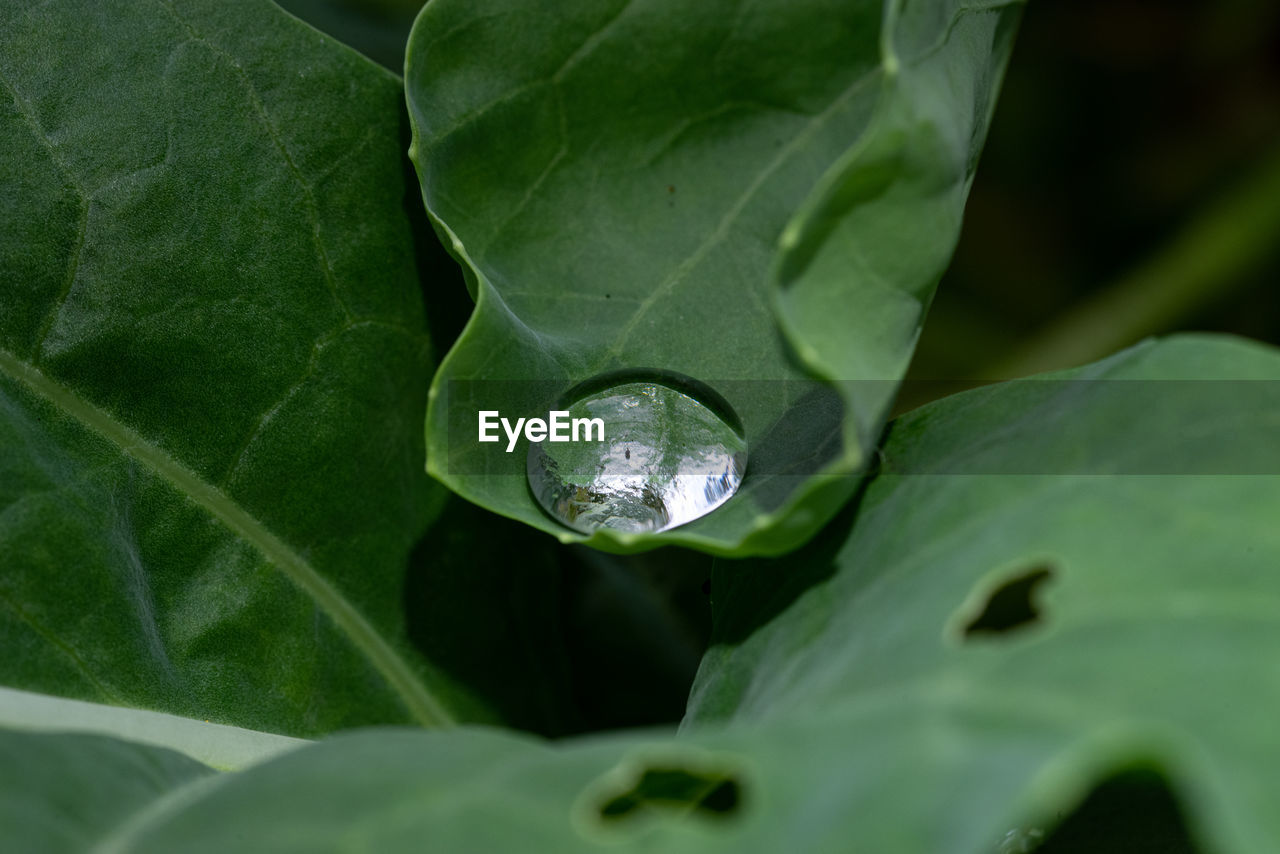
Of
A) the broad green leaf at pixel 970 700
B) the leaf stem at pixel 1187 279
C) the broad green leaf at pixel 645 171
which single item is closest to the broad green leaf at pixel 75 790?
the broad green leaf at pixel 970 700

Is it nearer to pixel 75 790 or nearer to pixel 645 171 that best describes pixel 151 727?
pixel 75 790

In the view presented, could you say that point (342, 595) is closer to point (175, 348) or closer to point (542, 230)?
point (175, 348)

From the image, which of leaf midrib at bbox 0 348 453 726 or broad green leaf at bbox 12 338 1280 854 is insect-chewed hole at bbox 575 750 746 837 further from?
leaf midrib at bbox 0 348 453 726

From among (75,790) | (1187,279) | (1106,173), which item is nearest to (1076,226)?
(1106,173)

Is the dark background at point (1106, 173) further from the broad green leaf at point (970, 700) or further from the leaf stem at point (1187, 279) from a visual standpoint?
the broad green leaf at point (970, 700)

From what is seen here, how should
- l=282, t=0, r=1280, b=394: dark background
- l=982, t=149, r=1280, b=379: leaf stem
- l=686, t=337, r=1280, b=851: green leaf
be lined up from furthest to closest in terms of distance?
→ l=282, t=0, r=1280, b=394: dark background → l=982, t=149, r=1280, b=379: leaf stem → l=686, t=337, r=1280, b=851: green leaf

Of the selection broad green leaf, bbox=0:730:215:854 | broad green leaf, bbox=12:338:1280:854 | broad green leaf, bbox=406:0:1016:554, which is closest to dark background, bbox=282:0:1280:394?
broad green leaf, bbox=406:0:1016:554
